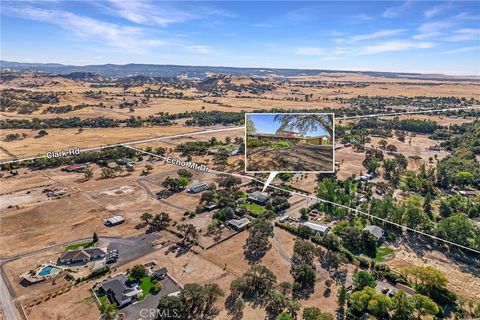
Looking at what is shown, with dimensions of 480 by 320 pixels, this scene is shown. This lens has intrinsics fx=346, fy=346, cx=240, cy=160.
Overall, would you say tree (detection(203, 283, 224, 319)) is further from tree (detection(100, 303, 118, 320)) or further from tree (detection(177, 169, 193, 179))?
tree (detection(177, 169, 193, 179))

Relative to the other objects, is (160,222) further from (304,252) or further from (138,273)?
(304,252)

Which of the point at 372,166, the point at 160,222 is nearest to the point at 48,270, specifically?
the point at 160,222

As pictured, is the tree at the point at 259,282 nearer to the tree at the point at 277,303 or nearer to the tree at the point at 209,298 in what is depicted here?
the tree at the point at 277,303

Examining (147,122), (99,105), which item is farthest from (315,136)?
(99,105)

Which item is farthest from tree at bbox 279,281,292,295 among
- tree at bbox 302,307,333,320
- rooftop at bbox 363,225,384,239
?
rooftop at bbox 363,225,384,239

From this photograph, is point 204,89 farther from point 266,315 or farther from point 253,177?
point 266,315
